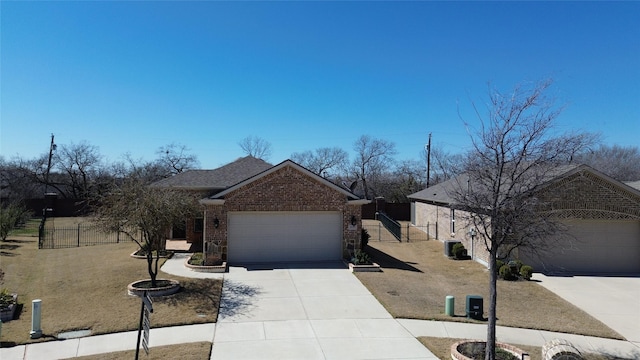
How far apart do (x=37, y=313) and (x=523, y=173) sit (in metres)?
11.4

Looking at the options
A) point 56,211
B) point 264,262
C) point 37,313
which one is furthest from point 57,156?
point 37,313

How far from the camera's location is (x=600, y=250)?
18984 mm

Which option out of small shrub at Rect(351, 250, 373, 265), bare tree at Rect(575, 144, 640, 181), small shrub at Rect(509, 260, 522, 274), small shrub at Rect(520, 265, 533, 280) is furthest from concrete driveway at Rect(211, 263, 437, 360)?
bare tree at Rect(575, 144, 640, 181)

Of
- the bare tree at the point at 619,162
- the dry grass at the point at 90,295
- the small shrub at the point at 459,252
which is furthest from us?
the bare tree at the point at 619,162

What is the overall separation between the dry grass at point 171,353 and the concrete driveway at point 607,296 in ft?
33.7

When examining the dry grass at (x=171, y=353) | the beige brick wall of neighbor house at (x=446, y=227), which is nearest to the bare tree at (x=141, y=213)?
the dry grass at (x=171, y=353)

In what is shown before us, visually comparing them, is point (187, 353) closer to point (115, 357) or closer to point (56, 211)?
point (115, 357)

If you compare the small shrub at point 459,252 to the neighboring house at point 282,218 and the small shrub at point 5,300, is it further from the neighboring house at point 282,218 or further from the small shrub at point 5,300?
the small shrub at point 5,300

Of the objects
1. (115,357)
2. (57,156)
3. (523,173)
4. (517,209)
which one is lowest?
(115,357)

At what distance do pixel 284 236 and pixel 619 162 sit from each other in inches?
2163

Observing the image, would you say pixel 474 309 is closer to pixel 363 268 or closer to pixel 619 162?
pixel 363 268

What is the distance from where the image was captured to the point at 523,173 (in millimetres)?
9016

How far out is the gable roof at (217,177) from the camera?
22.4 metres

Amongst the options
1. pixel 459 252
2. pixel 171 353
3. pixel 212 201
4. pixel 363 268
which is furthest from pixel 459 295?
pixel 212 201
